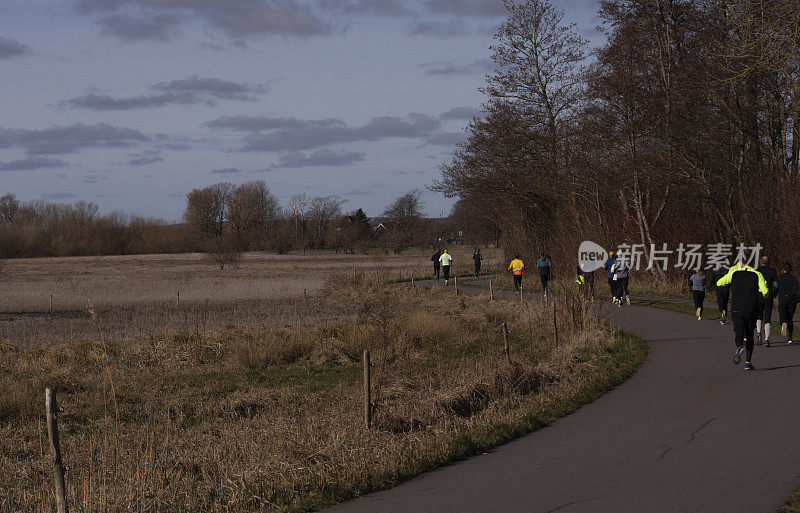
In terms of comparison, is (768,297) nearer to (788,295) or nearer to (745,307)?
(788,295)

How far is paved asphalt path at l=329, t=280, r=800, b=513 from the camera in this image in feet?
21.3

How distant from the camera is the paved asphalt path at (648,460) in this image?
6496mm

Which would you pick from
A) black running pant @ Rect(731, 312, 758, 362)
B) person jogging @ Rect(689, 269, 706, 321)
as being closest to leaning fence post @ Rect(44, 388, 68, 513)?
black running pant @ Rect(731, 312, 758, 362)

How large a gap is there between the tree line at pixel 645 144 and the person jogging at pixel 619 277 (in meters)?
5.37

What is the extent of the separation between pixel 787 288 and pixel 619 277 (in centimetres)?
961

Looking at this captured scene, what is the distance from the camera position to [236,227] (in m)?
119

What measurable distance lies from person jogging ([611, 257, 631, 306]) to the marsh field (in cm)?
391

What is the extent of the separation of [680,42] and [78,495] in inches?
1182

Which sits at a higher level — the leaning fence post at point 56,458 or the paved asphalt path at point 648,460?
the leaning fence post at point 56,458

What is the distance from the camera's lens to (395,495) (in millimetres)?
7031

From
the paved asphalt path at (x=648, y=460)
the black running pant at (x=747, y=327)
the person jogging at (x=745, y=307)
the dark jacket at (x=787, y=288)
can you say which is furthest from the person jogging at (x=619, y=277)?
the paved asphalt path at (x=648, y=460)

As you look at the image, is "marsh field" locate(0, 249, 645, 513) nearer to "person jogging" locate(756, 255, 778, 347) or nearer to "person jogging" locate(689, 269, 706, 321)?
"person jogging" locate(756, 255, 778, 347)

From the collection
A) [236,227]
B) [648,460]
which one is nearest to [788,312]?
[648,460]

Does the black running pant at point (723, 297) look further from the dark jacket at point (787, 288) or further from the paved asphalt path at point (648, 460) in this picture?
the paved asphalt path at point (648, 460)
